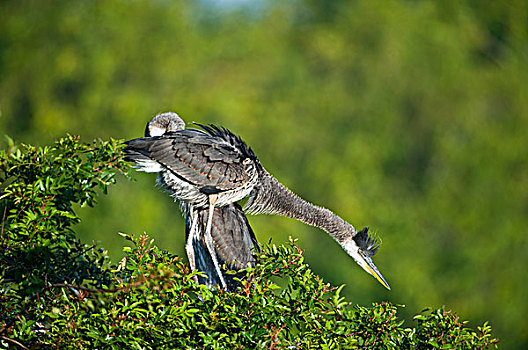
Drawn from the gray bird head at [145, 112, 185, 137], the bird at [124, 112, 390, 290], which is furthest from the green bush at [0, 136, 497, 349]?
the gray bird head at [145, 112, 185, 137]

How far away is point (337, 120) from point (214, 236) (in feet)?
78.5

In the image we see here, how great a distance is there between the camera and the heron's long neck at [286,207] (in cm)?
726

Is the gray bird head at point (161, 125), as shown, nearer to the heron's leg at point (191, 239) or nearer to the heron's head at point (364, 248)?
the heron's leg at point (191, 239)

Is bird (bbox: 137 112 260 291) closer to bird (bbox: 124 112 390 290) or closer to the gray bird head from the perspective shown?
the gray bird head

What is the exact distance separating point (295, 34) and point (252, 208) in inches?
1326

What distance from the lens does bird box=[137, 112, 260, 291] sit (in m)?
6.87

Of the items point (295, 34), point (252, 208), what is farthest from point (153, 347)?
point (295, 34)

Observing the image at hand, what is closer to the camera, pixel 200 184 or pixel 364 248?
pixel 200 184

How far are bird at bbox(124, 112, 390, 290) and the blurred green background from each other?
1183 cm

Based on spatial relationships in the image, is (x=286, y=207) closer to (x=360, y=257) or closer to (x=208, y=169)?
(x=360, y=257)

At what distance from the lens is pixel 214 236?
6.99m

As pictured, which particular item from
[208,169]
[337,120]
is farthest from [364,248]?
[337,120]

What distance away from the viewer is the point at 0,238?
4.38 m

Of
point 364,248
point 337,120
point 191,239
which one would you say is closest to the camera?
point 191,239
